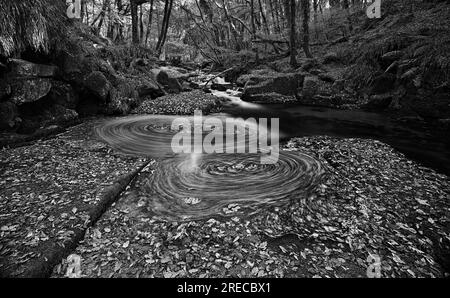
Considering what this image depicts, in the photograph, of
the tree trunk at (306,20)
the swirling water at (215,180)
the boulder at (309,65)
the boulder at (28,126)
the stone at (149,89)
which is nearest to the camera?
the swirling water at (215,180)

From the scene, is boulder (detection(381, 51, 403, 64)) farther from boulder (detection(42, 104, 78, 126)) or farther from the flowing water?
boulder (detection(42, 104, 78, 126))

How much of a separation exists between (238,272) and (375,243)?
2.18m

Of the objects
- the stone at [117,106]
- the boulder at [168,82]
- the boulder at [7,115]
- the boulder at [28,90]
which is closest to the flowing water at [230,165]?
the stone at [117,106]

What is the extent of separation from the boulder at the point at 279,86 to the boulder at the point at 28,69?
10.9 metres

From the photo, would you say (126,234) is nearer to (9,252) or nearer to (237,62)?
(9,252)

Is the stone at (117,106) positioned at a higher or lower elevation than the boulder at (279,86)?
lower

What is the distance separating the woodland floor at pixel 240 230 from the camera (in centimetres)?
369

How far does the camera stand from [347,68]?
622 inches

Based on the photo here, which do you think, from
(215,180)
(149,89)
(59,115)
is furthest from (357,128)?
(59,115)

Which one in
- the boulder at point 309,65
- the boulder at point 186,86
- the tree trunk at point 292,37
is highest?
the tree trunk at point 292,37

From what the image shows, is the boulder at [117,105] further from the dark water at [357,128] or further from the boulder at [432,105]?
the boulder at [432,105]
